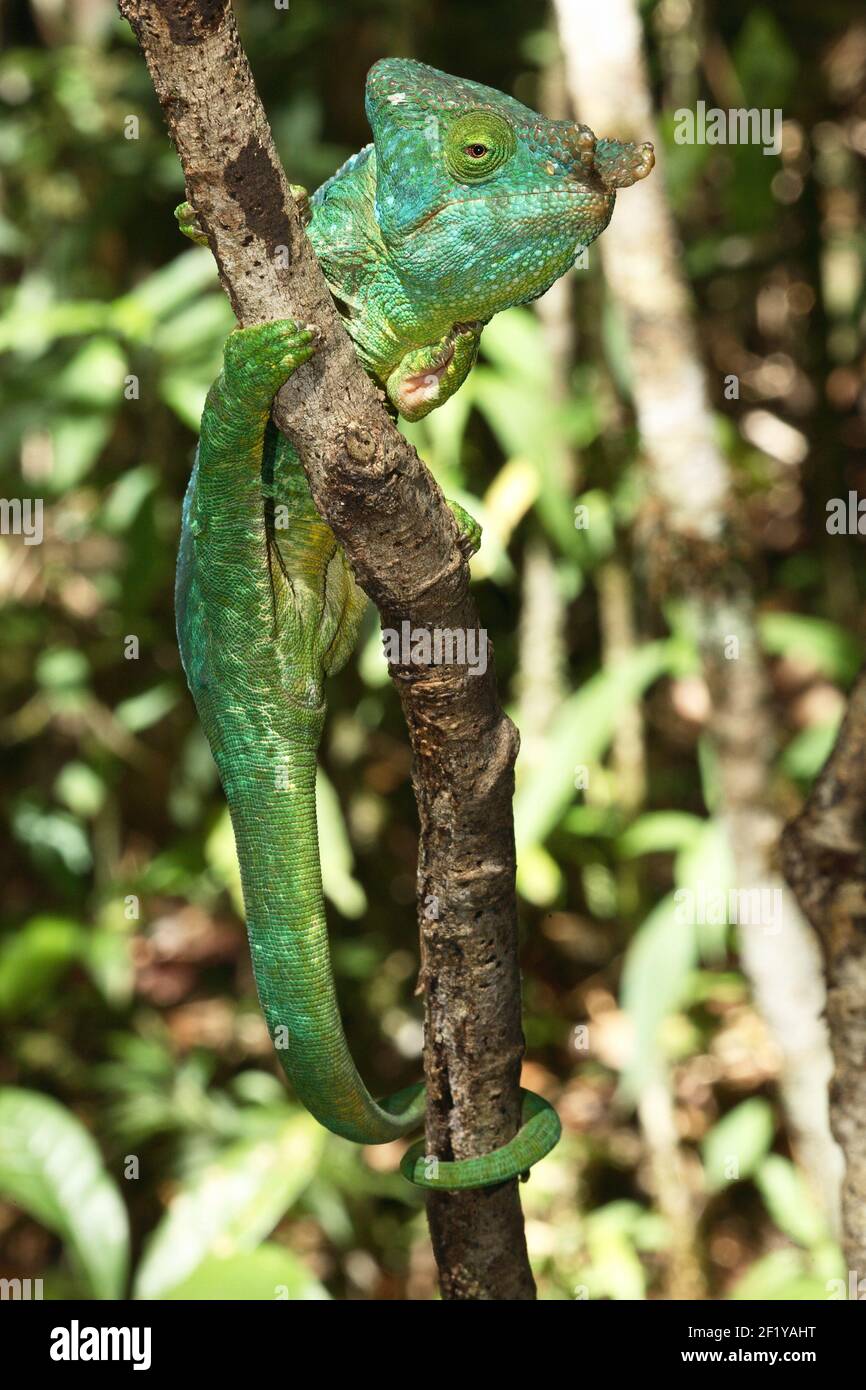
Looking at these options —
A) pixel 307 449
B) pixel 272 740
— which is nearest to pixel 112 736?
pixel 272 740

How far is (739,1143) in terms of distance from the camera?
3098 mm

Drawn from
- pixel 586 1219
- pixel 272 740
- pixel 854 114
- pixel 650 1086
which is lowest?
pixel 586 1219

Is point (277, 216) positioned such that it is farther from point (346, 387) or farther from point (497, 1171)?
point (497, 1171)

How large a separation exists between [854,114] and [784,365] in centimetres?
79

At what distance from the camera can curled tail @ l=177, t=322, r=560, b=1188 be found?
1770mm

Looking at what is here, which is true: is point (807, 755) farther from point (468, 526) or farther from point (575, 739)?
point (468, 526)

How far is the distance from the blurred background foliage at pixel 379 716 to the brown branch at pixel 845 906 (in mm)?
778

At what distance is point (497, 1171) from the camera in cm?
175

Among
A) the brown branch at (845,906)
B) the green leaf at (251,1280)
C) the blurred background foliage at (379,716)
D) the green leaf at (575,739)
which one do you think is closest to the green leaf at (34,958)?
the blurred background foliage at (379,716)
